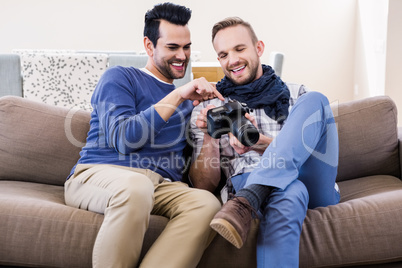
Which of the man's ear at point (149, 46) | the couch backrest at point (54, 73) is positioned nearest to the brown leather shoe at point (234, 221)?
the man's ear at point (149, 46)

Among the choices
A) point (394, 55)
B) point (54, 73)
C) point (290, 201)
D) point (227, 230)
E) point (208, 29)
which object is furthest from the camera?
point (208, 29)

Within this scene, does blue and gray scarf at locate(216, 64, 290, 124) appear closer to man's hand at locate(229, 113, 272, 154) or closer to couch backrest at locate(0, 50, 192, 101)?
man's hand at locate(229, 113, 272, 154)

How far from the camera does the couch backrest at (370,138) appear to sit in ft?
6.48

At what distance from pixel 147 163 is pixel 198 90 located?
325mm

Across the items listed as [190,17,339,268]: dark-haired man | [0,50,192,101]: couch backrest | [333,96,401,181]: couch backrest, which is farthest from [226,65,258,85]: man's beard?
[0,50,192,101]: couch backrest

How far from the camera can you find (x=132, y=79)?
181cm

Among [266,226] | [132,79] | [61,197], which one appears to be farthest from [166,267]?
[132,79]

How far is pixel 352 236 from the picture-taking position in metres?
1.51

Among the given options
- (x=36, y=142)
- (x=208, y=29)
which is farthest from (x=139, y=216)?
(x=208, y=29)

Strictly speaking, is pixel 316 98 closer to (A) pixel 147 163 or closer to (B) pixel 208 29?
(A) pixel 147 163

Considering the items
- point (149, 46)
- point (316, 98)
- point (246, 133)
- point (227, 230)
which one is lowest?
point (227, 230)

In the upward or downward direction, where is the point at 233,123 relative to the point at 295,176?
upward

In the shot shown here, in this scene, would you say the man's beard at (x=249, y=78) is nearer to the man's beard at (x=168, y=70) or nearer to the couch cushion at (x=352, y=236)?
the man's beard at (x=168, y=70)

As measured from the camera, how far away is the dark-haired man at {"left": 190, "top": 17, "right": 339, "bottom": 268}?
1.37m
